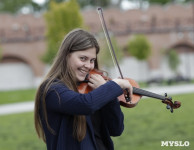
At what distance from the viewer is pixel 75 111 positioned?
1.92 metres

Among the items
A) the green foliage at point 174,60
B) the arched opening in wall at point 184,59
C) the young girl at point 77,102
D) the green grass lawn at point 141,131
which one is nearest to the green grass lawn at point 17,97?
the green grass lawn at point 141,131

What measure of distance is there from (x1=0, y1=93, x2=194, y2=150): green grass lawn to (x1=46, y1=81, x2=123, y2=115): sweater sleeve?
11.4 ft

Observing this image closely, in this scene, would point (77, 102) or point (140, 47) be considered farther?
point (140, 47)

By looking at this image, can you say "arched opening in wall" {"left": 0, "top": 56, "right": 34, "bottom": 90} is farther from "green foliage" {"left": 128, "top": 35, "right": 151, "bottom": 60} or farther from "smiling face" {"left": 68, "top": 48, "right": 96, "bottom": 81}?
"smiling face" {"left": 68, "top": 48, "right": 96, "bottom": 81}

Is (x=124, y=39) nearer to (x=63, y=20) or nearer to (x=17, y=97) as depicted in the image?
(x=63, y=20)

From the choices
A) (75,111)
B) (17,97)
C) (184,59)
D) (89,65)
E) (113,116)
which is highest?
(89,65)

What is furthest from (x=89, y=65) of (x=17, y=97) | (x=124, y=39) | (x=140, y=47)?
(x=124, y=39)

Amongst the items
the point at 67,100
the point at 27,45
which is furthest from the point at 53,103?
the point at 27,45

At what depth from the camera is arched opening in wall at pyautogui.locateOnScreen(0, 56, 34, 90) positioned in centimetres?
2966

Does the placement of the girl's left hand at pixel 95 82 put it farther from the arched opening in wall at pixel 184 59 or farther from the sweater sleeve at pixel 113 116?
the arched opening in wall at pixel 184 59

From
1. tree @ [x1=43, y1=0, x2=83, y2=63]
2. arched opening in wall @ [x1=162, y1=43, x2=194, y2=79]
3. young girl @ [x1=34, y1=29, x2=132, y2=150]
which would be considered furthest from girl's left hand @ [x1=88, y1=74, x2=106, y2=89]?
arched opening in wall @ [x1=162, y1=43, x2=194, y2=79]

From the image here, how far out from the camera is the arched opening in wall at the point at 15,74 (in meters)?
29.7

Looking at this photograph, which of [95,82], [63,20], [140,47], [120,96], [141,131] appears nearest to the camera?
[95,82]

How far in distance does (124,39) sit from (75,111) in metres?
29.4
